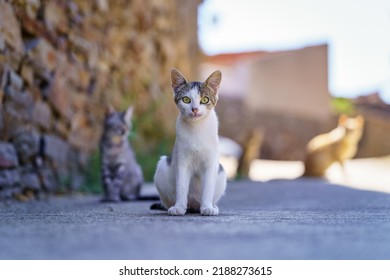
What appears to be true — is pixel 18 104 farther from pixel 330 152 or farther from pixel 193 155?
pixel 330 152

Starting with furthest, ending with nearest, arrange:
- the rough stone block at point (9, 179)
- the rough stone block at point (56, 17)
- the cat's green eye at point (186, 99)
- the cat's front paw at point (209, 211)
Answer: the rough stone block at point (56, 17)
the rough stone block at point (9, 179)
the cat's green eye at point (186, 99)
the cat's front paw at point (209, 211)


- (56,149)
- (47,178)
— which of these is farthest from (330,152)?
(47,178)

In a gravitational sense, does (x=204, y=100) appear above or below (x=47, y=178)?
above

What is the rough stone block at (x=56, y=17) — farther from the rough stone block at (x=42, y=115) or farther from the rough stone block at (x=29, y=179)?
the rough stone block at (x=29, y=179)

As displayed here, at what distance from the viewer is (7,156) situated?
3486 mm

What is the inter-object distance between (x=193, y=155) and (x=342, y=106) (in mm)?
11826

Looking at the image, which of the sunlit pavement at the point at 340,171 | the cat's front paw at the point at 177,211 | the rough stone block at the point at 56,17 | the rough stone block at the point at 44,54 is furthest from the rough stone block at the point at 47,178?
the sunlit pavement at the point at 340,171

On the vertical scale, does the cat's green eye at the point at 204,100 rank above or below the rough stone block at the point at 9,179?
above

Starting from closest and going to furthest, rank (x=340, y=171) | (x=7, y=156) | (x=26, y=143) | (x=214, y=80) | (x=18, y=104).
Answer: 1. (x=214, y=80)
2. (x=7, y=156)
3. (x=18, y=104)
4. (x=26, y=143)
5. (x=340, y=171)

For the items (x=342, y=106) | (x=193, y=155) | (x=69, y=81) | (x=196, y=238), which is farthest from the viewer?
(x=342, y=106)

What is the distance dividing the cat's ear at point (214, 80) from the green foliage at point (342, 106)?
35.7 feet

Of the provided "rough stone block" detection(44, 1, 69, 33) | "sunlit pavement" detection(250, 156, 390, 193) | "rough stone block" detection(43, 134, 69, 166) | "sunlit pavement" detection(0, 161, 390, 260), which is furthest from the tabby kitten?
"sunlit pavement" detection(250, 156, 390, 193)

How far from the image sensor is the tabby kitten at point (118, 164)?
3.94 meters

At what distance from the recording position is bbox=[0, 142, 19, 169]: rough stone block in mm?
3430
